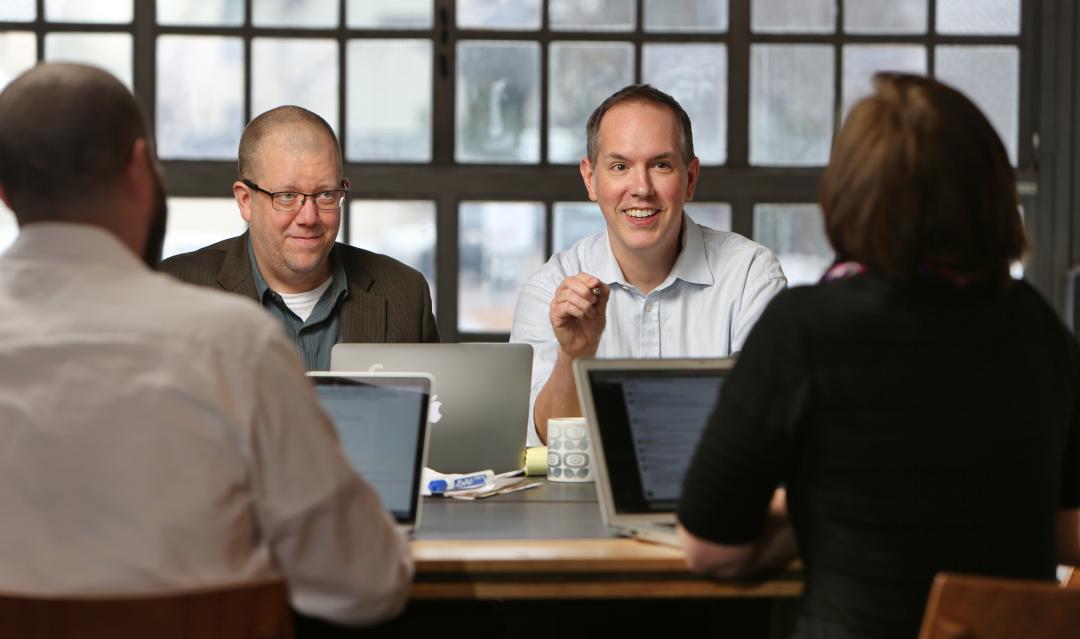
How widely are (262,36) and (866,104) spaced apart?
3.14 meters

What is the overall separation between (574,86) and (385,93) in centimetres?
63

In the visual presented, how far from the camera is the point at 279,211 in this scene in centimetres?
280

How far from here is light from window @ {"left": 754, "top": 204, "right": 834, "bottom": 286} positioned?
4.32 m

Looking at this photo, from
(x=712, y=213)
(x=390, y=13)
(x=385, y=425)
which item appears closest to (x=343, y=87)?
(x=390, y=13)

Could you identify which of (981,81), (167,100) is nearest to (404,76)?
(167,100)

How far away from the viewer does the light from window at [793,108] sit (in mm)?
4328

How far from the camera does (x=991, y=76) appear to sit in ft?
14.4

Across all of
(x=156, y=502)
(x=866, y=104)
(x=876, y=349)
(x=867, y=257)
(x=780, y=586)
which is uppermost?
(x=866, y=104)

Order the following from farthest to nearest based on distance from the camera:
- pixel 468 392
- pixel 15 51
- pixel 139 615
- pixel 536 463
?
pixel 15 51 < pixel 536 463 < pixel 468 392 < pixel 139 615

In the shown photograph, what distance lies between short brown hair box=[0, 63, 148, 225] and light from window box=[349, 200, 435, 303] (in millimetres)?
2870

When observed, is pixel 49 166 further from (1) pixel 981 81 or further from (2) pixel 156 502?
(1) pixel 981 81

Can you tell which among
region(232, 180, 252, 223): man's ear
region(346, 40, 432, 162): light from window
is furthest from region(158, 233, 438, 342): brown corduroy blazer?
region(346, 40, 432, 162): light from window

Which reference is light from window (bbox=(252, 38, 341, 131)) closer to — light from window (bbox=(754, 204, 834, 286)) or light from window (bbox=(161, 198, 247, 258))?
light from window (bbox=(161, 198, 247, 258))

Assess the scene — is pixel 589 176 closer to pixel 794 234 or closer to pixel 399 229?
pixel 399 229
